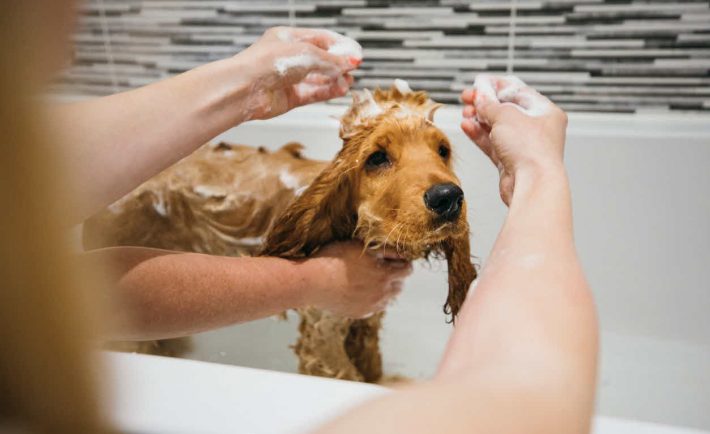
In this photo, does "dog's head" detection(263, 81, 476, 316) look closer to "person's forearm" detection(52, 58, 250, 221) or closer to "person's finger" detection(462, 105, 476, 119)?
"person's finger" detection(462, 105, 476, 119)

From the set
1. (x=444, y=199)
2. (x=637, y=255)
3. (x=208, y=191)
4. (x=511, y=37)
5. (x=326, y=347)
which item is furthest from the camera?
(x=511, y=37)

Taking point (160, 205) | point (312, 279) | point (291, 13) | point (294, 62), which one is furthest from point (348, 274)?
point (291, 13)

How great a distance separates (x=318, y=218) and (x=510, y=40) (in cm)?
107

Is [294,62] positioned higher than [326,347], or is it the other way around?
[294,62]

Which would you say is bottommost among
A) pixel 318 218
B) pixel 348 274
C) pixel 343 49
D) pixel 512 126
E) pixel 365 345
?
pixel 365 345

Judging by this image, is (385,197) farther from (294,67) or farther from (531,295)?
(531,295)

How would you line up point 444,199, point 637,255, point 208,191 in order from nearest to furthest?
point 444,199 → point 208,191 → point 637,255

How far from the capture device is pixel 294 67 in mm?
1165

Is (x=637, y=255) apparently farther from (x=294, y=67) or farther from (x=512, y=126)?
(x=294, y=67)

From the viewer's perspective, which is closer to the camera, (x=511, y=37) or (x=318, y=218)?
(x=318, y=218)

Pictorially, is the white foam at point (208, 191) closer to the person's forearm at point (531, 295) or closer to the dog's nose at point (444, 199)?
the dog's nose at point (444, 199)

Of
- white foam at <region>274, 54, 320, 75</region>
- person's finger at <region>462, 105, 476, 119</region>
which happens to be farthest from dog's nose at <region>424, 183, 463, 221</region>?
white foam at <region>274, 54, 320, 75</region>

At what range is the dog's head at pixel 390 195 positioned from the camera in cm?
99

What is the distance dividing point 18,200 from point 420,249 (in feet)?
3.09
